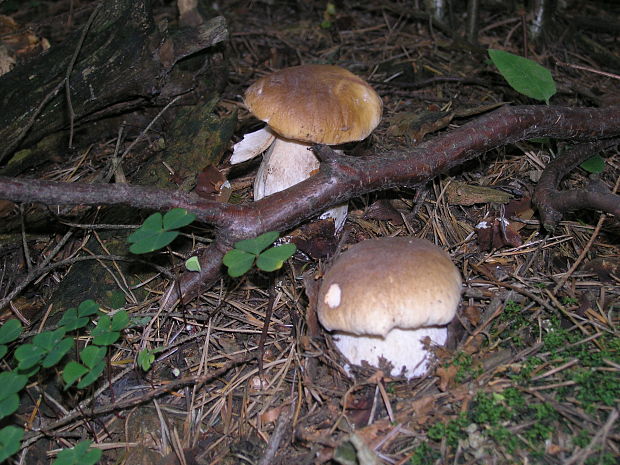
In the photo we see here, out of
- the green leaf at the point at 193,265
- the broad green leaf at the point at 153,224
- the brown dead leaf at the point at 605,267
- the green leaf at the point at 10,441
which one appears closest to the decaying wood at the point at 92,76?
the broad green leaf at the point at 153,224

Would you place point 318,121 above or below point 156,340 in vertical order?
above

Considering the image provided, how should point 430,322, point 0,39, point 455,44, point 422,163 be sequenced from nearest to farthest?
point 430,322
point 422,163
point 0,39
point 455,44

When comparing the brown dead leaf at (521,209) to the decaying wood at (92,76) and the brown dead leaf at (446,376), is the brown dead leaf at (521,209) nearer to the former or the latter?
the brown dead leaf at (446,376)

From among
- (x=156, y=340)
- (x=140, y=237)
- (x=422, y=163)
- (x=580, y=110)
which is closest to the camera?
(x=140, y=237)

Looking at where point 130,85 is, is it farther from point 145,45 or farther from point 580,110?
point 580,110

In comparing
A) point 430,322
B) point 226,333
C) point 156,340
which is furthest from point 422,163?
point 156,340

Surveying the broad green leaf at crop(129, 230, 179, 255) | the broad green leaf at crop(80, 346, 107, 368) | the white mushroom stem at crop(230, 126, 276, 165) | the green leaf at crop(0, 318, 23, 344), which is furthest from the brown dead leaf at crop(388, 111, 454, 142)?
the green leaf at crop(0, 318, 23, 344)
